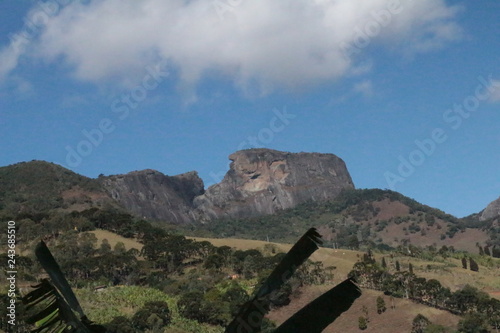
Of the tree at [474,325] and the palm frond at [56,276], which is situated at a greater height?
the palm frond at [56,276]

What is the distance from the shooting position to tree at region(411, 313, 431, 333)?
47094 millimetres

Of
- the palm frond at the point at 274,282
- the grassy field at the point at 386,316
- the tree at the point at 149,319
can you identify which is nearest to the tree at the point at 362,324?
the grassy field at the point at 386,316

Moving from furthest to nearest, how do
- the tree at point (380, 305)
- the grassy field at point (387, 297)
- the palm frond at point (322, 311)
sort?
the tree at point (380, 305), the grassy field at point (387, 297), the palm frond at point (322, 311)

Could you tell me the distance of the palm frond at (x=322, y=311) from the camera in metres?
4.73

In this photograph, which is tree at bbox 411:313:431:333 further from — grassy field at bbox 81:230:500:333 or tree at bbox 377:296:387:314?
tree at bbox 377:296:387:314

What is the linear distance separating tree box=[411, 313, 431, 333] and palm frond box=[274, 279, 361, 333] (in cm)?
4582

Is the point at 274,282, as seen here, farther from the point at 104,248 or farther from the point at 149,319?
the point at 104,248

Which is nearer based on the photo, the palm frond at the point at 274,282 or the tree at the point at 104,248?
the palm frond at the point at 274,282

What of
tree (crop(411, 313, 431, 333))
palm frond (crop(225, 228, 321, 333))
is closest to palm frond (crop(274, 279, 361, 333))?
palm frond (crop(225, 228, 321, 333))

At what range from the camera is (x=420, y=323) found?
155ft

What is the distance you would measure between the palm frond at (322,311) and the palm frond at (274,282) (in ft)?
0.85

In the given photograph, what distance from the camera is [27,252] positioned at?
76.4 m

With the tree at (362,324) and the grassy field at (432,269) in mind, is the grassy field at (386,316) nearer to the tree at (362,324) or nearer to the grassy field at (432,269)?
the tree at (362,324)

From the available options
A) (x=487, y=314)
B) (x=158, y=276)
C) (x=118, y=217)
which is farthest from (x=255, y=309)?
(x=118, y=217)
